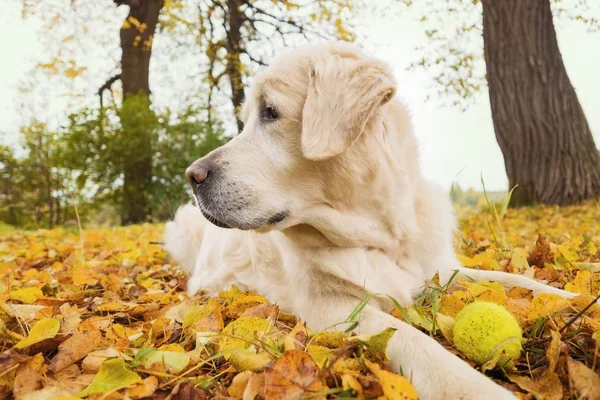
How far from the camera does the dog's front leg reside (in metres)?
1.47

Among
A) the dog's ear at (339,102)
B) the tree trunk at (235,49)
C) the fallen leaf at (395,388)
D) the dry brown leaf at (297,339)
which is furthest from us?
the tree trunk at (235,49)

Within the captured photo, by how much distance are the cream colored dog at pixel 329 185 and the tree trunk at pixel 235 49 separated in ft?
47.5

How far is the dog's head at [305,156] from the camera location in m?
2.26

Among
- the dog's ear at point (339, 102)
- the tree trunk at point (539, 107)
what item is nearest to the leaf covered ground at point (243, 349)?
the dog's ear at point (339, 102)

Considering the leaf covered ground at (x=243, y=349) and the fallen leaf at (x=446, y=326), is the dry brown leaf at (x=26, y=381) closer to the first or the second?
the leaf covered ground at (x=243, y=349)

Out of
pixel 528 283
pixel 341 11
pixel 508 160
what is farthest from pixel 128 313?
pixel 341 11

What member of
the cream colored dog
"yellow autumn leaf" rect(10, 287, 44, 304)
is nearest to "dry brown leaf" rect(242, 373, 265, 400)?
the cream colored dog

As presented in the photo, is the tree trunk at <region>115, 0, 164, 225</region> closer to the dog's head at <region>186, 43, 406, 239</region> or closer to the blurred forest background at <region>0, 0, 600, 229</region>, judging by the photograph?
the blurred forest background at <region>0, 0, 600, 229</region>

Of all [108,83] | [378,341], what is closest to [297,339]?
[378,341]

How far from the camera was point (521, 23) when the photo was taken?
870 centimetres

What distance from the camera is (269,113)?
2.48 metres

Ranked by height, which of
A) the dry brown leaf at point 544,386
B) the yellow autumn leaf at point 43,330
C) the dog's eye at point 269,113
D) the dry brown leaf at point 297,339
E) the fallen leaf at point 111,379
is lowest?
the dry brown leaf at point 544,386

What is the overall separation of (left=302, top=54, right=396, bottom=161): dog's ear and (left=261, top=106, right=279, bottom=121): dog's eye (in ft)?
0.69

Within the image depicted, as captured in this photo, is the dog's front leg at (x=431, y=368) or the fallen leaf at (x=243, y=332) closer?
the dog's front leg at (x=431, y=368)
